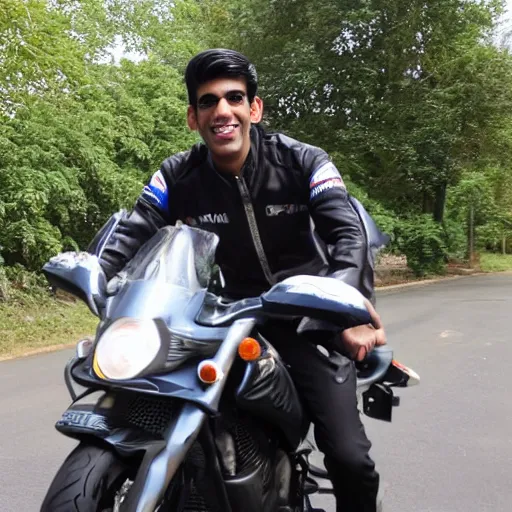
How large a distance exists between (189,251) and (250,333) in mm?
326

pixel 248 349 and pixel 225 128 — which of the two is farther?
pixel 225 128

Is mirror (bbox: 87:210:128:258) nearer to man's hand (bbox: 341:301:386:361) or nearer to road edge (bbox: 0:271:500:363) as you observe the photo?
man's hand (bbox: 341:301:386:361)

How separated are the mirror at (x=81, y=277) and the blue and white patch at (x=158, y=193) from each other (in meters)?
0.47

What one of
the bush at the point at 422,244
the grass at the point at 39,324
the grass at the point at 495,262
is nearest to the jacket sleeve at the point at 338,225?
the grass at the point at 39,324

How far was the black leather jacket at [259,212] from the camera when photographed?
259 cm

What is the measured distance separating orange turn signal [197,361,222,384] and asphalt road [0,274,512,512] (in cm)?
225

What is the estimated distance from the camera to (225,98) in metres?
2.47

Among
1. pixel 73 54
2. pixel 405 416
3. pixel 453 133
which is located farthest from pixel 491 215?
pixel 405 416

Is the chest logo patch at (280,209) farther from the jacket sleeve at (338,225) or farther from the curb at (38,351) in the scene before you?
the curb at (38,351)

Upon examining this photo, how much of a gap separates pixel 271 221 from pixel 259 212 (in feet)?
0.19

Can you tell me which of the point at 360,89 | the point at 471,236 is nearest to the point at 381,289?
the point at 360,89

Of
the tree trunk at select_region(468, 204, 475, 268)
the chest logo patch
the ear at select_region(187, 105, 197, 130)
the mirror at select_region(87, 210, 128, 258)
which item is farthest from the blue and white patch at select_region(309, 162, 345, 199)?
the tree trunk at select_region(468, 204, 475, 268)

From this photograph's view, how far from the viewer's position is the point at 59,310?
11.1 m

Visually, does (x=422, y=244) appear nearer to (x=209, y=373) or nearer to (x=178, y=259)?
(x=178, y=259)
